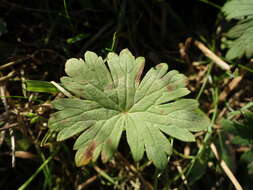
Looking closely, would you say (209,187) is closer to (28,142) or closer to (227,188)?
(227,188)

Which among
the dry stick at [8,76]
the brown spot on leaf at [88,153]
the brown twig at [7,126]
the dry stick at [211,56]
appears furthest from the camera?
the dry stick at [211,56]

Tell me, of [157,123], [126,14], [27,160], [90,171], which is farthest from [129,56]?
[27,160]

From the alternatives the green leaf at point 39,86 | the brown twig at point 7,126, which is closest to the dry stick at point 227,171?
the green leaf at point 39,86

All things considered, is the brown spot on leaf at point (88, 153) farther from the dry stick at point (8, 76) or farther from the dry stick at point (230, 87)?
the dry stick at point (230, 87)

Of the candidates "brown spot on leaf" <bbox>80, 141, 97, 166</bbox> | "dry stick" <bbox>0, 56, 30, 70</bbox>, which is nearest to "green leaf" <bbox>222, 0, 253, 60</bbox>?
"brown spot on leaf" <bbox>80, 141, 97, 166</bbox>

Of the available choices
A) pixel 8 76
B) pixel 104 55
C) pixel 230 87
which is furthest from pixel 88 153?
pixel 230 87

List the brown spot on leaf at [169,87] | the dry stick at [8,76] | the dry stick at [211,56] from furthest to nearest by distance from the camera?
the dry stick at [211,56]
the dry stick at [8,76]
the brown spot on leaf at [169,87]

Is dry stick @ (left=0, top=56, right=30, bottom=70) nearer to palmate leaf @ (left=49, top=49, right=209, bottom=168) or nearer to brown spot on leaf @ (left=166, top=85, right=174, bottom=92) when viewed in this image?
palmate leaf @ (left=49, top=49, right=209, bottom=168)
